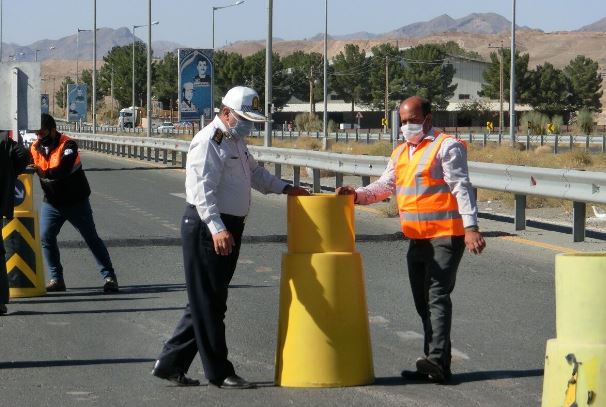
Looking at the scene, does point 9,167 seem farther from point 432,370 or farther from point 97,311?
point 432,370

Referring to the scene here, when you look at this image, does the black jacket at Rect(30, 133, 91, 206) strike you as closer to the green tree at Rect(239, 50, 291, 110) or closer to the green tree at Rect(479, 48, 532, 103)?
the green tree at Rect(479, 48, 532, 103)

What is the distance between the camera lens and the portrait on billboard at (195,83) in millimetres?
44906

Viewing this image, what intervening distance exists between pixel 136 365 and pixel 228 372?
1.02 m

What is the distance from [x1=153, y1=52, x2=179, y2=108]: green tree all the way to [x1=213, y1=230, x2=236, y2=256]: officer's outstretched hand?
114 metres

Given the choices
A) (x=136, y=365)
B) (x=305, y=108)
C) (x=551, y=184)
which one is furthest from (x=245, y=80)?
(x=136, y=365)

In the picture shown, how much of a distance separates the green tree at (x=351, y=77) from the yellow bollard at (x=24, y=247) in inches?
4511

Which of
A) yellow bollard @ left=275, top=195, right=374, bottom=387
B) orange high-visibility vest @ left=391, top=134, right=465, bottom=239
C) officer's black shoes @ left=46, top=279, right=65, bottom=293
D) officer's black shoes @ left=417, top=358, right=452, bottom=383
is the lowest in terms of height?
officer's black shoes @ left=46, top=279, right=65, bottom=293

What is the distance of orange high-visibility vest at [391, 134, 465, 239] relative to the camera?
Answer: 26.1 ft

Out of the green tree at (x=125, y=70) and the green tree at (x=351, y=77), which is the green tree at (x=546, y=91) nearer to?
the green tree at (x=351, y=77)

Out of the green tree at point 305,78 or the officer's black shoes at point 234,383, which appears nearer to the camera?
the officer's black shoes at point 234,383

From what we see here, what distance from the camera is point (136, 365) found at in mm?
8531

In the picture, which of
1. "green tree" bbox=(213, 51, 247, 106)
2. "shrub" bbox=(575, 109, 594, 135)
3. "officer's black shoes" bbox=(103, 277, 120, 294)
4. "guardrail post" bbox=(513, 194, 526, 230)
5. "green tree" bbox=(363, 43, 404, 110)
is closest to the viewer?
"officer's black shoes" bbox=(103, 277, 120, 294)

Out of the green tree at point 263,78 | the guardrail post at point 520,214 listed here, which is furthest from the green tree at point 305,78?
the guardrail post at point 520,214

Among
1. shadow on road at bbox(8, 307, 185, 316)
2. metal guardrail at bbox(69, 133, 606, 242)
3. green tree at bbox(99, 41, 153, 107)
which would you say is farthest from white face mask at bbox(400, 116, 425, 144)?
green tree at bbox(99, 41, 153, 107)
